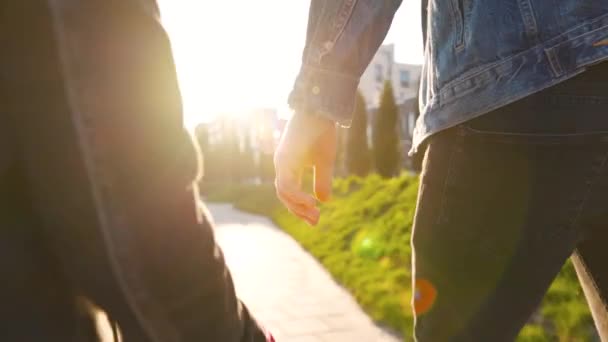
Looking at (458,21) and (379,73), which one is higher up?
(458,21)

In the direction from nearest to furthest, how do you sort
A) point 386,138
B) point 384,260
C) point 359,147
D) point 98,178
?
point 98,178, point 384,260, point 386,138, point 359,147

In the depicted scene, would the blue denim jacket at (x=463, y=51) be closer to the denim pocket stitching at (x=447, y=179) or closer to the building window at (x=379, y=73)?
the denim pocket stitching at (x=447, y=179)

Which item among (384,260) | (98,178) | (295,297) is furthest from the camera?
(384,260)

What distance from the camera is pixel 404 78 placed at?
52.2 meters

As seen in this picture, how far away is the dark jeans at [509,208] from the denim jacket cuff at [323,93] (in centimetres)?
25

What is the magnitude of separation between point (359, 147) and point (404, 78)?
109 feet

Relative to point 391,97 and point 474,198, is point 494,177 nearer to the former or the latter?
point 474,198

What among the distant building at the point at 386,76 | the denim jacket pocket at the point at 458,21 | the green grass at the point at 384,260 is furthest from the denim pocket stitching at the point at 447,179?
the distant building at the point at 386,76

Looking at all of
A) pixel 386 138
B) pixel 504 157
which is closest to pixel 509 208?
pixel 504 157

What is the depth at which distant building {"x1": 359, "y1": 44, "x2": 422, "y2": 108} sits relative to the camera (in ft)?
157

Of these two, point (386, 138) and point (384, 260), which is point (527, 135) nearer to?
point (384, 260)

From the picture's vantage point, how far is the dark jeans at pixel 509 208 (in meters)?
1.09

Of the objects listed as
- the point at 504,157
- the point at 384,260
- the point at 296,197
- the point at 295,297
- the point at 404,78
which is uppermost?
the point at 504,157

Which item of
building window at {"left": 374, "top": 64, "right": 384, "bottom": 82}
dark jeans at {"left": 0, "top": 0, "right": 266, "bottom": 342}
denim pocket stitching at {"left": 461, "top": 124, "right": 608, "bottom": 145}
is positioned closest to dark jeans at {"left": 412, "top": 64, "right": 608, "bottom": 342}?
denim pocket stitching at {"left": 461, "top": 124, "right": 608, "bottom": 145}
